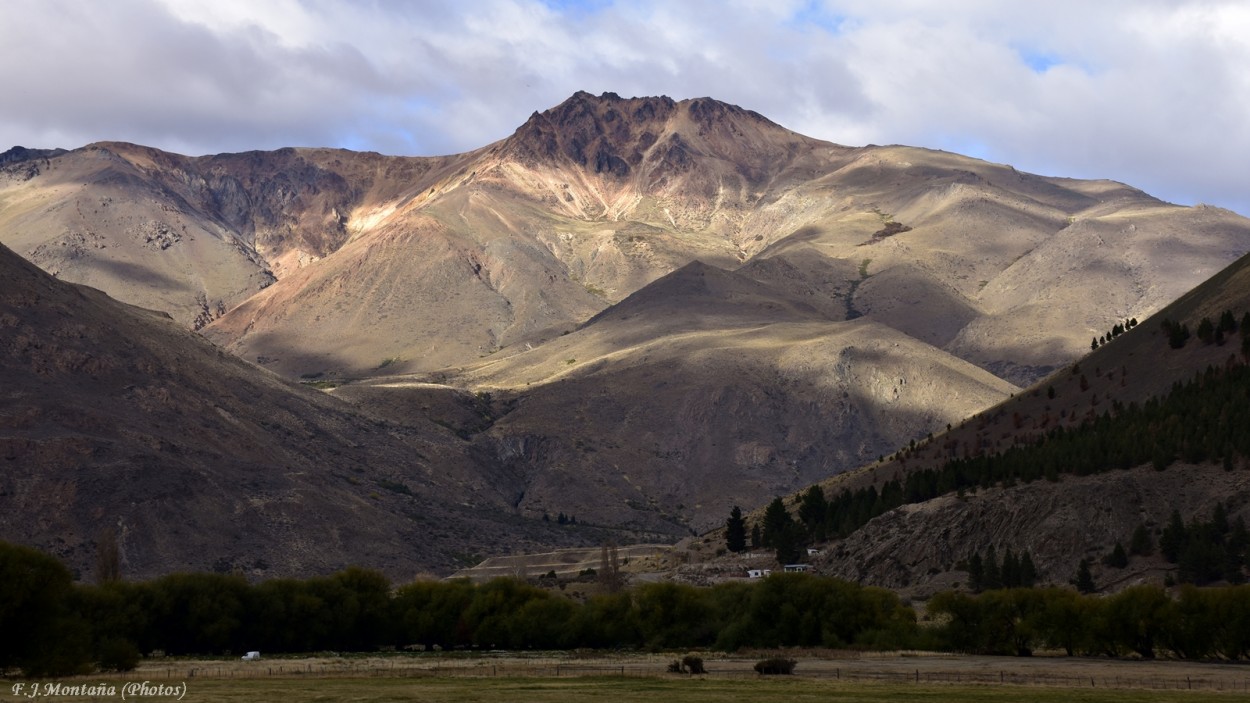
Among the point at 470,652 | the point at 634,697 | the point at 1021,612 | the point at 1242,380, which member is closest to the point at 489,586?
the point at 470,652

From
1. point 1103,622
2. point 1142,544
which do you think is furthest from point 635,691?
point 1142,544

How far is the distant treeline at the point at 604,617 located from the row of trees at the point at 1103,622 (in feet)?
0.29

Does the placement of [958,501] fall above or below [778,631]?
above

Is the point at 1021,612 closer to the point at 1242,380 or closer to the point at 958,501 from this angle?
the point at 958,501

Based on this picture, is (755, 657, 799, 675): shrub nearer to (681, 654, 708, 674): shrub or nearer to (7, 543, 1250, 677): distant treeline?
(681, 654, 708, 674): shrub

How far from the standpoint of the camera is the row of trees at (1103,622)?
96.2 m

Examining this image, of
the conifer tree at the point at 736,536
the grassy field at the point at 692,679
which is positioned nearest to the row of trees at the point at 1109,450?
the conifer tree at the point at 736,536

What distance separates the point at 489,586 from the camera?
126m

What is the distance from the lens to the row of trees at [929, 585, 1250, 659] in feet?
316

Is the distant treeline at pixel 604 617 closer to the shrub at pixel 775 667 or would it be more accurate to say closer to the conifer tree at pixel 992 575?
the conifer tree at pixel 992 575

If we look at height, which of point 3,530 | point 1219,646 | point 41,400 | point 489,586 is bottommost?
point 1219,646

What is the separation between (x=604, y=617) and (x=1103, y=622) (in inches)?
1480

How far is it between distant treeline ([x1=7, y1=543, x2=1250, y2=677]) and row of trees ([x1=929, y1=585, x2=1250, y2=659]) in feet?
0.29

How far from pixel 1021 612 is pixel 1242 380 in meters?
52.4
